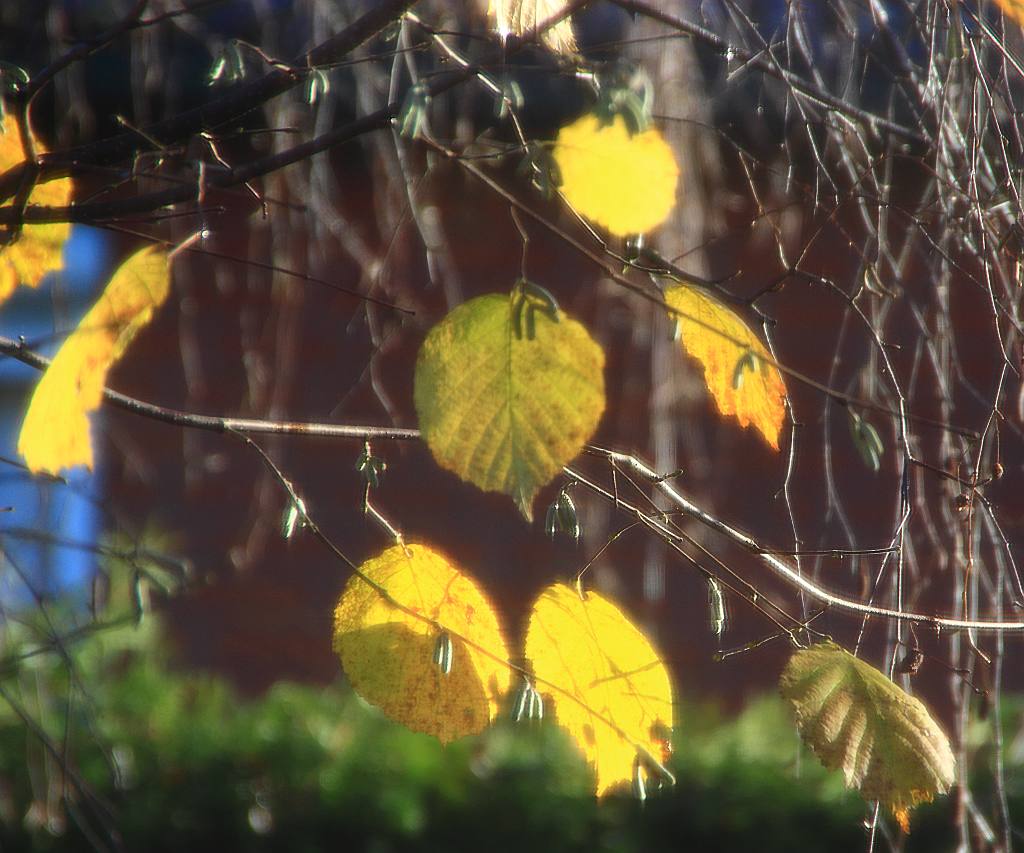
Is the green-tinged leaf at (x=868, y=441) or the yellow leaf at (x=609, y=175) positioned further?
the green-tinged leaf at (x=868, y=441)

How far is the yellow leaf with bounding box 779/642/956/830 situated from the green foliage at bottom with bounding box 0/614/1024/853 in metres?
1.58

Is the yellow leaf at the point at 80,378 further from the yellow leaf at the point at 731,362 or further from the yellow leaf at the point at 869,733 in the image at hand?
the yellow leaf at the point at 869,733

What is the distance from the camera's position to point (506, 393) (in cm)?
58

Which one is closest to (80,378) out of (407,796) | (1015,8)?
(1015,8)

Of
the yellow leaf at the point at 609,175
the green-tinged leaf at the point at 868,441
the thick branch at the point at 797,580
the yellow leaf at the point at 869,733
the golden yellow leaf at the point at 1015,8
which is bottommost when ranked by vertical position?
the yellow leaf at the point at 869,733

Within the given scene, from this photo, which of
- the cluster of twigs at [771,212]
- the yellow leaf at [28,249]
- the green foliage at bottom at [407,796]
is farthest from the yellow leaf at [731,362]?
the green foliage at bottom at [407,796]

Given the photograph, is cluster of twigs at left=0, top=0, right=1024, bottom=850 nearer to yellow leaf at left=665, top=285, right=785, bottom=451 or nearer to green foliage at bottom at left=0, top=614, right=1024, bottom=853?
yellow leaf at left=665, top=285, right=785, bottom=451

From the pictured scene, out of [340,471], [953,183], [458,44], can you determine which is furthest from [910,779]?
[340,471]

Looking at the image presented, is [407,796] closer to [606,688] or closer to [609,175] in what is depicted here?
[606,688]

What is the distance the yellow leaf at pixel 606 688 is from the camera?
670 mm

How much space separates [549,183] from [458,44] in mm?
1058

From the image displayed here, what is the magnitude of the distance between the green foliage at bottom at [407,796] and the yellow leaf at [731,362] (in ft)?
5.27

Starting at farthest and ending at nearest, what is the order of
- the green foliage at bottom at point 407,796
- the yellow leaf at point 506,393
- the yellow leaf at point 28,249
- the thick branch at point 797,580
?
the green foliage at bottom at point 407,796 → the yellow leaf at point 28,249 → the thick branch at point 797,580 → the yellow leaf at point 506,393

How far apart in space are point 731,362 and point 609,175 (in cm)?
15
